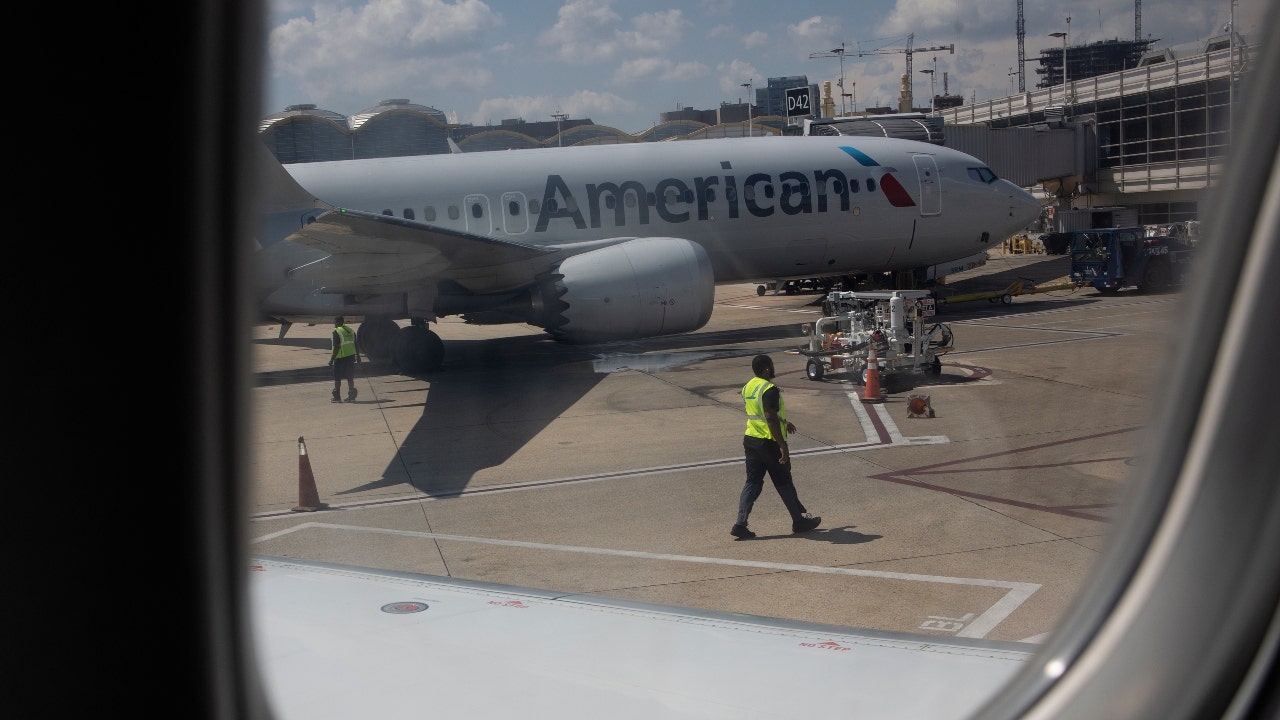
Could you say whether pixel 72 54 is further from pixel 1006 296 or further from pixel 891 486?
pixel 1006 296

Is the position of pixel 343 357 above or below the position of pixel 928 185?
below

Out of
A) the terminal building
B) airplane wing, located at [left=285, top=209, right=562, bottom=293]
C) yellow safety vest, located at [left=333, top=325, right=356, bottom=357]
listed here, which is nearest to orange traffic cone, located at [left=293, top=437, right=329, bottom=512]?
the terminal building

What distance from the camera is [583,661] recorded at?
10.6 feet

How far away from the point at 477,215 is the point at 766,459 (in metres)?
9.73

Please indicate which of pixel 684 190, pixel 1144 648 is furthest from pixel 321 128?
pixel 1144 648

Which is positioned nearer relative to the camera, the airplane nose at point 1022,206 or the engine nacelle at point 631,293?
the engine nacelle at point 631,293

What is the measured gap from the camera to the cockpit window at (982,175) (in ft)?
65.0

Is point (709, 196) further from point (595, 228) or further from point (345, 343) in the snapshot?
point (345, 343)

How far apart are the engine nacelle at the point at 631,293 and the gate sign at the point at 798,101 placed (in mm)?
7803

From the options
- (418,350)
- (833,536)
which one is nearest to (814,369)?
(418,350)

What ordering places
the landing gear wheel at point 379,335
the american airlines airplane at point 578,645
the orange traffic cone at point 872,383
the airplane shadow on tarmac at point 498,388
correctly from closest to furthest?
the american airlines airplane at point 578,645
the airplane shadow on tarmac at point 498,388
the orange traffic cone at point 872,383
the landing gear wheel at point 379,335

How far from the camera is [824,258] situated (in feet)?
61.3

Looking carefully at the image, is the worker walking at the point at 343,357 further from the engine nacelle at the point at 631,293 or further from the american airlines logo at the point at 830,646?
the american airlines logo at the point at 830,646

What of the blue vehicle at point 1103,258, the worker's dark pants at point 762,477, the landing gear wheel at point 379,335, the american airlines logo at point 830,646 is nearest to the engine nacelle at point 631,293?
the landing gear wheel at point 379,335
